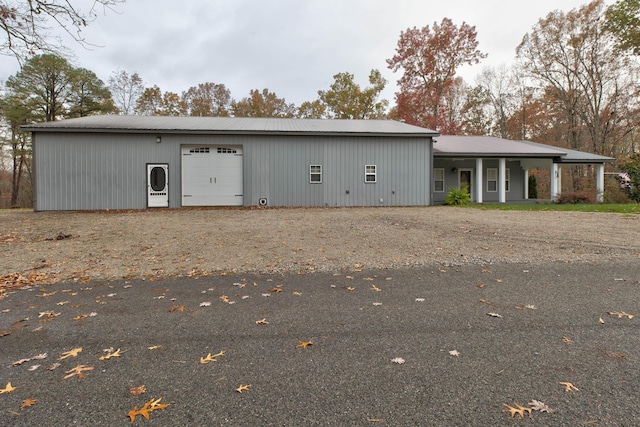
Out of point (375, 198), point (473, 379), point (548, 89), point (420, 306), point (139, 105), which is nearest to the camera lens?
point (473, 379)

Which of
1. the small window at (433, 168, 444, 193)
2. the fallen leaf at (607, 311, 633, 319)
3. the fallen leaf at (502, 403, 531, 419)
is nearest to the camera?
the fallen leaf at (502, 403, 531, 419)

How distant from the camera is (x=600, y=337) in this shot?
9.22 ft

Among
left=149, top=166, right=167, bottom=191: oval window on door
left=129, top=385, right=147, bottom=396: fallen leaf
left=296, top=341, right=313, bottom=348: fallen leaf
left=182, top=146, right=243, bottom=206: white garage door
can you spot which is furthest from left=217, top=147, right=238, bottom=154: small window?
left=129, top=385, right=147, bottom=396: fallen leaf

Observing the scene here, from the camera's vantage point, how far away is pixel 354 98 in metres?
30.2

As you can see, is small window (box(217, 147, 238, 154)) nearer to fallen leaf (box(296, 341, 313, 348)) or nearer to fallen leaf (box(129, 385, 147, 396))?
fallen leaf (box(296, 341, 313, 348))

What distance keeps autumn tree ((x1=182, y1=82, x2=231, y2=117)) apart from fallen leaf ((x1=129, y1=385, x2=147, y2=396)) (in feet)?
113

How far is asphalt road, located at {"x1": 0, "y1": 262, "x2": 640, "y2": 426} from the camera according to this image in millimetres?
1938

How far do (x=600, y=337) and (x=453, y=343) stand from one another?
1241 mm

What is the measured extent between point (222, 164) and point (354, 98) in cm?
1859

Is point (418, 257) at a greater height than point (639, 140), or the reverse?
point (639, 140)

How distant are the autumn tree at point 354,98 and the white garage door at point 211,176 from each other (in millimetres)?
17425

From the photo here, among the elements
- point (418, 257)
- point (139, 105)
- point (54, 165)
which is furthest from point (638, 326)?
point (139, 105)

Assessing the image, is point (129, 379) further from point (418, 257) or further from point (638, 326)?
point (418, 257)

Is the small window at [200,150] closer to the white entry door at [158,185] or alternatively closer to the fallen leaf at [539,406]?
the white entry door at [158,185]
